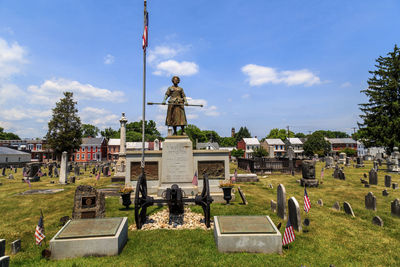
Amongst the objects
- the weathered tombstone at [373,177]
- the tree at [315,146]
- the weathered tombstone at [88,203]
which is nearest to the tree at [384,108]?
the tree at [315,146]

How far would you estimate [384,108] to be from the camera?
3253 cm

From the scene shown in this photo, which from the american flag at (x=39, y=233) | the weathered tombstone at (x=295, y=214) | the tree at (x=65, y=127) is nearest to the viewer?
the american flag at (x=39, y=233)

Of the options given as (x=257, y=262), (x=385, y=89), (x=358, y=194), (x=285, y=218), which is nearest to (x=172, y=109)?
(x=285, y=218)

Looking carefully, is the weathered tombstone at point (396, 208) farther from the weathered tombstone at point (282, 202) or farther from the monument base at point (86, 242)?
the monument base at point (86, 242)

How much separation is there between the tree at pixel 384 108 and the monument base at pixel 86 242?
39.9 meters

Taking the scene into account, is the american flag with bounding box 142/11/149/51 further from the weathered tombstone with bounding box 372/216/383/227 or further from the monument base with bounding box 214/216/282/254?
the weathered tombstone with bounding box 372/216/383/227

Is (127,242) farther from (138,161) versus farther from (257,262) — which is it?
(138,161)

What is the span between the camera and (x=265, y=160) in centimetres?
2367

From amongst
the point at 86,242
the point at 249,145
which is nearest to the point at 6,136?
the point at 249,145

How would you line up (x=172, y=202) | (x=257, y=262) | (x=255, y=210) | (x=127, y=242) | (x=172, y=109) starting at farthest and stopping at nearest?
(x=172, y=109) → (x=255, y=210) → (x=172, y=202) → (x=127, y=242) → (x=257, y=262)

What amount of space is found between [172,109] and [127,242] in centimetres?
692

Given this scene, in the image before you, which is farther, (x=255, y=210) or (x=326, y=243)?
(x=255, y=210)

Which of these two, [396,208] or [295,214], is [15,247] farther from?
[396,208]

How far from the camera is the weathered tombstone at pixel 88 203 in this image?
6.86 m
